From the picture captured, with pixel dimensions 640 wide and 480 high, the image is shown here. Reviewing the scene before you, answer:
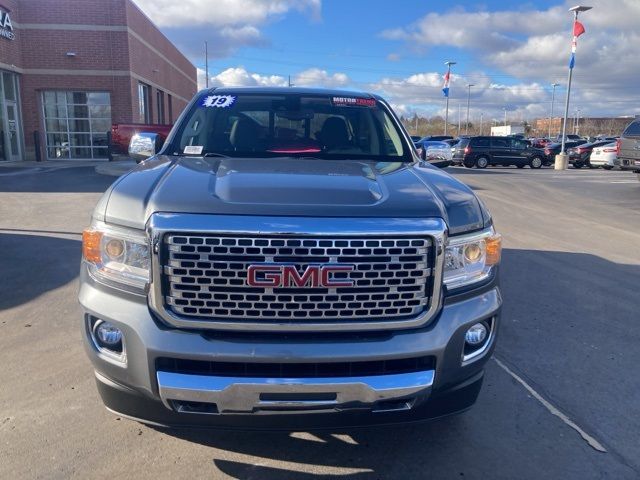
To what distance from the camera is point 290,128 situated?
13.4 feet

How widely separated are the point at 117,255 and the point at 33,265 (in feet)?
15.6

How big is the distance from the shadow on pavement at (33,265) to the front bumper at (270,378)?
133 inches

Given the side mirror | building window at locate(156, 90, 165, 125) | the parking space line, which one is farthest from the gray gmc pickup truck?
building window at locate(156, 90, 165, 125)

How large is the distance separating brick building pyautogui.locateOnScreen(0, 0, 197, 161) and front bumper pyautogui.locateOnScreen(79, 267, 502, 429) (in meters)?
25.6

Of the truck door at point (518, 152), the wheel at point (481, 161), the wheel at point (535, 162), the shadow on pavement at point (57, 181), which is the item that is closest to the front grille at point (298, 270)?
the shadow on pavement at point (57, 181)

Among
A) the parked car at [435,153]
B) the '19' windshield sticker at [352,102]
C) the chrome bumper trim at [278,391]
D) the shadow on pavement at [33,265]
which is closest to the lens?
the chrome bumper trim at [278,391]

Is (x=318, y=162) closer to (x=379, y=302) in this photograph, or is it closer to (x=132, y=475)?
(x=379, y=302)

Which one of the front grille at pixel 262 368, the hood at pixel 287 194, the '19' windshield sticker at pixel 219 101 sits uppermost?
the '19' windshield sticker at pixel 219 101

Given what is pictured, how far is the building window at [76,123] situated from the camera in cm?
2662

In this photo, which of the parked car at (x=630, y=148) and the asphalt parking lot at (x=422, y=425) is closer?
the asphalt parking lot at (x=422, y=425)

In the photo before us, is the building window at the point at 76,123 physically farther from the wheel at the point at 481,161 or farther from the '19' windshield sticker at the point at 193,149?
the '19' windshield sticker at the point at 193,149

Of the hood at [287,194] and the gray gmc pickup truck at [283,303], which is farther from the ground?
the hood at [287,194]

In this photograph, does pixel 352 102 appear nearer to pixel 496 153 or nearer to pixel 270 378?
pixel 270 378

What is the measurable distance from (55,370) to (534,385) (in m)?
3.28
